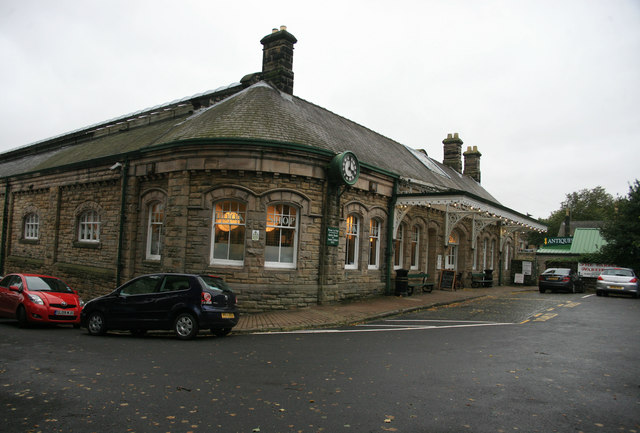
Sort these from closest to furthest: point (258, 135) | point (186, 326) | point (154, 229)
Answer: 1. point (186, 326)
2. point (258, 135)
3. point (154, 229)

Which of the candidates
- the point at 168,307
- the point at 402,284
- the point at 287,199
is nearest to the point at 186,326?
the point at 168,307

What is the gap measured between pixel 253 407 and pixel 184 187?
10.4 m

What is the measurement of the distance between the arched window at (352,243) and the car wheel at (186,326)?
302 inches

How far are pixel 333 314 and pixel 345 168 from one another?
4.72 metres

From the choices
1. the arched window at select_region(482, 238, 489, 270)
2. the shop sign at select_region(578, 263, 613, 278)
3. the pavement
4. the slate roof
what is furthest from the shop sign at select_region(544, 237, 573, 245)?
the pavement

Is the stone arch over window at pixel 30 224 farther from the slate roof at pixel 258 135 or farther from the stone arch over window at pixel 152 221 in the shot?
the stone arch over window at pixel 152 221

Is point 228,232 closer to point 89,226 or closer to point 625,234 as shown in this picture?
point 89,226

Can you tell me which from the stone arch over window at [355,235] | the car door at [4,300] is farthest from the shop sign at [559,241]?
the car door at [4,300]

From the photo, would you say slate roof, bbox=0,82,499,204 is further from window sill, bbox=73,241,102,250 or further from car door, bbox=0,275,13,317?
car door, bbox=0,275,13,317

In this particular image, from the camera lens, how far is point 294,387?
611cm

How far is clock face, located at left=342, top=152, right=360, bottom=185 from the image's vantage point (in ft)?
48.8

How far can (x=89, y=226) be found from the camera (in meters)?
19.9

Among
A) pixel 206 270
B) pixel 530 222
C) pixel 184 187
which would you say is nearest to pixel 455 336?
pixel 206 270

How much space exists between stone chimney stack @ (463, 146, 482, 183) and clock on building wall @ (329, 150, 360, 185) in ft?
74.2
